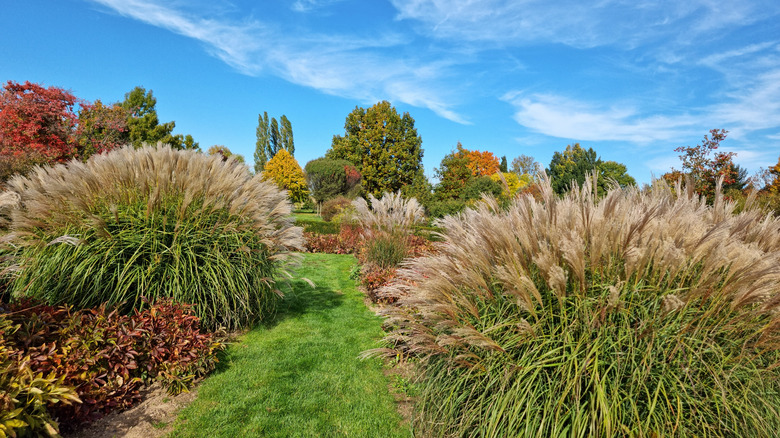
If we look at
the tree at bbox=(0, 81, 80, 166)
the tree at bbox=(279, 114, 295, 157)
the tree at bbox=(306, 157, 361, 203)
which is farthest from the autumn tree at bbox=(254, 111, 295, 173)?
the tree at bbox=(0, 81, 80, 166)

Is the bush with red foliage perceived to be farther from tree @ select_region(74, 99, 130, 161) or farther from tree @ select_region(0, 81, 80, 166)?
tree @ select_region(74, 99, 130, 161)

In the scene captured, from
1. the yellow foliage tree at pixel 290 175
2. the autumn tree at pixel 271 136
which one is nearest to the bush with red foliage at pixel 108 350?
the yellow foliage tree at pixel 290 175

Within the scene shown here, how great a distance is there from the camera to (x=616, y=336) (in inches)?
78.2

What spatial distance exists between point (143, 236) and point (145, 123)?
83.0 ft

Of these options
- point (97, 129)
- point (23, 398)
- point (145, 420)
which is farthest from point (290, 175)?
point (23, 398)

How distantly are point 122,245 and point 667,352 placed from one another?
4.86 metres

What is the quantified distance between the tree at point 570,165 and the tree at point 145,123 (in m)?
27.4

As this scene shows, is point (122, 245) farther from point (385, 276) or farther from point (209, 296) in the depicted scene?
point (385, 276)

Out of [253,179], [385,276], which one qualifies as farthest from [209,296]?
[385,276]

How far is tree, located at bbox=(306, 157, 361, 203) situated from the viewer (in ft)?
106

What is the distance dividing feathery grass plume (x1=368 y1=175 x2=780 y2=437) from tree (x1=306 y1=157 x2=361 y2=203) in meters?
30.7

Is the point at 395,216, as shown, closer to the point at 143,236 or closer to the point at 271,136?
the point at 143,236

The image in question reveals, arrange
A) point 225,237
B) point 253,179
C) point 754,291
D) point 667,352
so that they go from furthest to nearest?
point 253,179
point 225,237
point 667,352
point 754,291

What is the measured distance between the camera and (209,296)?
4.52 metres
